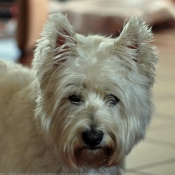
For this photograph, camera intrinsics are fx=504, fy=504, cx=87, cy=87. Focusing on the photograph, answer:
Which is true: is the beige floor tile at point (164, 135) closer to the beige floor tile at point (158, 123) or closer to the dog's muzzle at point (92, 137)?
the beige floor tile at point (158, 123)

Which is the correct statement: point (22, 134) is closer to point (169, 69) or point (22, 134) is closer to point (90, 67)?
point (90, 67)

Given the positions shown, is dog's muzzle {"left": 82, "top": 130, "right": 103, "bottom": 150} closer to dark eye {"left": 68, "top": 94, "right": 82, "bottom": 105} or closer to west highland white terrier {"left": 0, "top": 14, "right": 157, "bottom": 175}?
west highland white terrier {"left": 0, "top": 14, "right": 157, "bottom": 175}

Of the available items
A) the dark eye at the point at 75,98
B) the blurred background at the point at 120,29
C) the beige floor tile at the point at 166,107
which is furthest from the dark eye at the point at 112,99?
the beige floor tile at the point at 166,107

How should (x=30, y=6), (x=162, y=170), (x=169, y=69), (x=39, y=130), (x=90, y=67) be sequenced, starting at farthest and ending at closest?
(x=30, y=6) → (x=169, y=69) → (x=162, y=170) → (x=39, y=130) → (x=90, y=67)

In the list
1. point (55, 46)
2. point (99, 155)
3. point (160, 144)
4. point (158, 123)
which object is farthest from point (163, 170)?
point (55, 46)

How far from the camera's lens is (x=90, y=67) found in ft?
7.29

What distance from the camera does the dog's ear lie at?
89.7 inches

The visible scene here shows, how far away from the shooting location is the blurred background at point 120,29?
133 inches

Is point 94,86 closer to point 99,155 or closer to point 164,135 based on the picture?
point 99,155

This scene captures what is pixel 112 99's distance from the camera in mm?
2254

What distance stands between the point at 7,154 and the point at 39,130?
20 centimetres

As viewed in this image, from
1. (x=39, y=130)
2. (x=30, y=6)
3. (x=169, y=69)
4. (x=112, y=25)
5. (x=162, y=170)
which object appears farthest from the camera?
(x=112, y=25)

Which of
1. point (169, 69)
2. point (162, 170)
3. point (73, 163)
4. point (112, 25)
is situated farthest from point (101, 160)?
point (112, 25)

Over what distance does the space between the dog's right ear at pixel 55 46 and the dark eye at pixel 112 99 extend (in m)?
0.25
